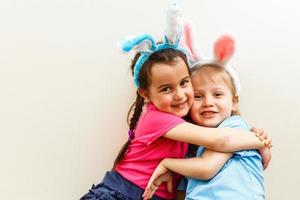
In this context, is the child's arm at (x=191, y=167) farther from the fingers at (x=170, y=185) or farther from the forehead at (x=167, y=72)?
the forehead at (x=167, y=72)

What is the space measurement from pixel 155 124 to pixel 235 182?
279 millimetres

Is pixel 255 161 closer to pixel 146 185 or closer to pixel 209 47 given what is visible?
pixel 146 185

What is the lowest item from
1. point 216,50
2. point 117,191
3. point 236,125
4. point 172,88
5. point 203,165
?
point 117,191

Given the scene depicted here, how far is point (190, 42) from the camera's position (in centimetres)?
139

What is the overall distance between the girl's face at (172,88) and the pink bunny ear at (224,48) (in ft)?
0.41

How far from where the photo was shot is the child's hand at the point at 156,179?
4.27ft

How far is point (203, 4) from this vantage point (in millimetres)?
1572

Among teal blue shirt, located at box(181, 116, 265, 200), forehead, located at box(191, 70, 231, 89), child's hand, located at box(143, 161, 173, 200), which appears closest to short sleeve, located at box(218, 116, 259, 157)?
teal blue shirt, located at box(181, 116, 265, 200)

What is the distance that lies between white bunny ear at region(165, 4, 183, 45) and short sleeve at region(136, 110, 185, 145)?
0.22 m

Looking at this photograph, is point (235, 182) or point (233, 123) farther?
point (233, 123)

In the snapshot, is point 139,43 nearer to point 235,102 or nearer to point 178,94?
point 178,94

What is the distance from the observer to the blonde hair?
53.9 inches

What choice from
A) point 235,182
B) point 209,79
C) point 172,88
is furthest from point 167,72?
point 235,182

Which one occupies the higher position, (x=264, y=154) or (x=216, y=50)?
(x=216, y=50)
